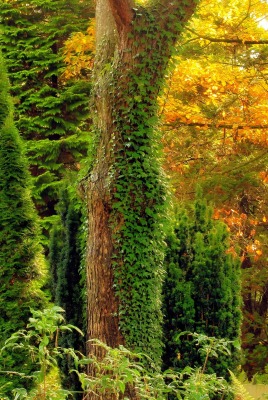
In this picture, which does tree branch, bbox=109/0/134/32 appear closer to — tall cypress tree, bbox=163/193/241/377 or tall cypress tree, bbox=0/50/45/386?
tall cypress tree, bbox=0/50/45/386

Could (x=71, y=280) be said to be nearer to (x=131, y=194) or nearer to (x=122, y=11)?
(x=131, y=194)

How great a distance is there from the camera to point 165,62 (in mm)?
5676

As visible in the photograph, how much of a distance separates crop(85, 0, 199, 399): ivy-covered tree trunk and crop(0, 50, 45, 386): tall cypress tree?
2.74 ft

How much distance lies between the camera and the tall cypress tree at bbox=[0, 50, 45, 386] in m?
6.08

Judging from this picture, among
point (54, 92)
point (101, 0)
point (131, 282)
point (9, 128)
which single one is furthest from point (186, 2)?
point (54, 92)

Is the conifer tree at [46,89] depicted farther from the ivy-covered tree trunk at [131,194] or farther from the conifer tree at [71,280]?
the ivy-covered tree trunk at [131,194]

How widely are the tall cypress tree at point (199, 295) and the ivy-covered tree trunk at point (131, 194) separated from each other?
25 cm

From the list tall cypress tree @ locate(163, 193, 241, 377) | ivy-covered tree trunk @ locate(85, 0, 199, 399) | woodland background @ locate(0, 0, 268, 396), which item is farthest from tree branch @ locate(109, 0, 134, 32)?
tall cypress tree @ locate(163, 193, 241, 377)

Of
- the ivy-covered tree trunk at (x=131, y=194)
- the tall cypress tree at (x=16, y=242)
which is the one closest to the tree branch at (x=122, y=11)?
the ivy-covered tree trunk at (x=131, y=194)

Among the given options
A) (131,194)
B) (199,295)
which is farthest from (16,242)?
(199,295)

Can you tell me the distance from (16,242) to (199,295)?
1.97 metres

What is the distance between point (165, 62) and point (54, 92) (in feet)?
23.8

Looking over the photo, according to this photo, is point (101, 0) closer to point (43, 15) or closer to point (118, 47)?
point (118, 47)

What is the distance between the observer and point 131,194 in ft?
18.3
